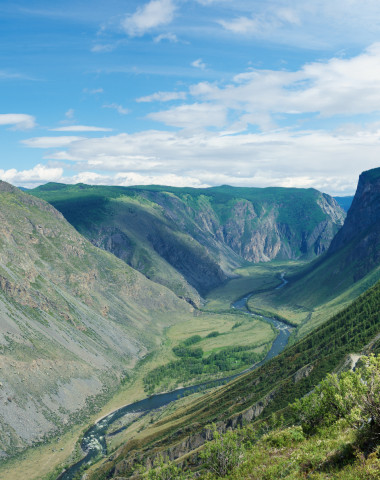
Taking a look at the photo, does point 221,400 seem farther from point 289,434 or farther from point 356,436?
point 356,436

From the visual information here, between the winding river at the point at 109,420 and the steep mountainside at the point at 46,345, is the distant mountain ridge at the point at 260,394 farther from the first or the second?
the steep mountainside at the point at 46,345

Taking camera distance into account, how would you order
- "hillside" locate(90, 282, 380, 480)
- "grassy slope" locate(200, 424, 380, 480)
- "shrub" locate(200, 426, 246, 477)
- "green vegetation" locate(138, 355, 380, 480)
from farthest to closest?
"hillside" locate(90, 282, 380, 480)
"shrub" locate(200, 426, 246, 477)
"green vegetation" locate(138, 355, 380, 480)
"grassy slope" locate(200, 424, 380, 480)

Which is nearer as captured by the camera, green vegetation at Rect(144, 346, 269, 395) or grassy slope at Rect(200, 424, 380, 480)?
grassy slope at Rect(200, 424, 380, 480)

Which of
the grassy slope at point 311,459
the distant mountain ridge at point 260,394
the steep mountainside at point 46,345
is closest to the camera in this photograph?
the grassy slope at point 311,459

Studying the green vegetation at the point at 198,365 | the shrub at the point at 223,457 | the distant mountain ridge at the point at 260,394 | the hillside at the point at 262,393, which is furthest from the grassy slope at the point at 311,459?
the green vegetation at the point at 198,365

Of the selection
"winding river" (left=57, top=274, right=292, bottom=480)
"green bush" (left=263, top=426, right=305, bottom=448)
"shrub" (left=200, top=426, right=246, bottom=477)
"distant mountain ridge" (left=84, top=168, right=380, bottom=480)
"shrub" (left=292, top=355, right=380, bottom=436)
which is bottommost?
"winding river" (left=57, top=274, right=292, bottom=480)

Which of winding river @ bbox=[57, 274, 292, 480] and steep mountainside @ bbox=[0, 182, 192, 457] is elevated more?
steep mountainside @ bbox=[0, 182, 192, 457]

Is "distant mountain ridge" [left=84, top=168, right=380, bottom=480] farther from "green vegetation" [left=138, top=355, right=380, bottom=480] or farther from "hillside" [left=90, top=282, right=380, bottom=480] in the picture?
"green vegetation" [left=138, top=355, right=380, bottom=480]

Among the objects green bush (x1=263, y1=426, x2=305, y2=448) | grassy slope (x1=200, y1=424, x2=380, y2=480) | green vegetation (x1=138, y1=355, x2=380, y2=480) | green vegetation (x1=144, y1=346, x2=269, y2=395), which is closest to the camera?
grassy slope (x1=200, y1=424, x2=380, y2=480)

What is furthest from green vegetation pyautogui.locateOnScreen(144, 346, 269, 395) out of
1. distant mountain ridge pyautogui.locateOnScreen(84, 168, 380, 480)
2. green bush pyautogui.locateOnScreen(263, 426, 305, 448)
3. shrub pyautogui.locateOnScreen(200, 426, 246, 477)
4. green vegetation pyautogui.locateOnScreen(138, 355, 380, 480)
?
green bush pyautogui.locateOnScreen(263, 426, 305, 448)
